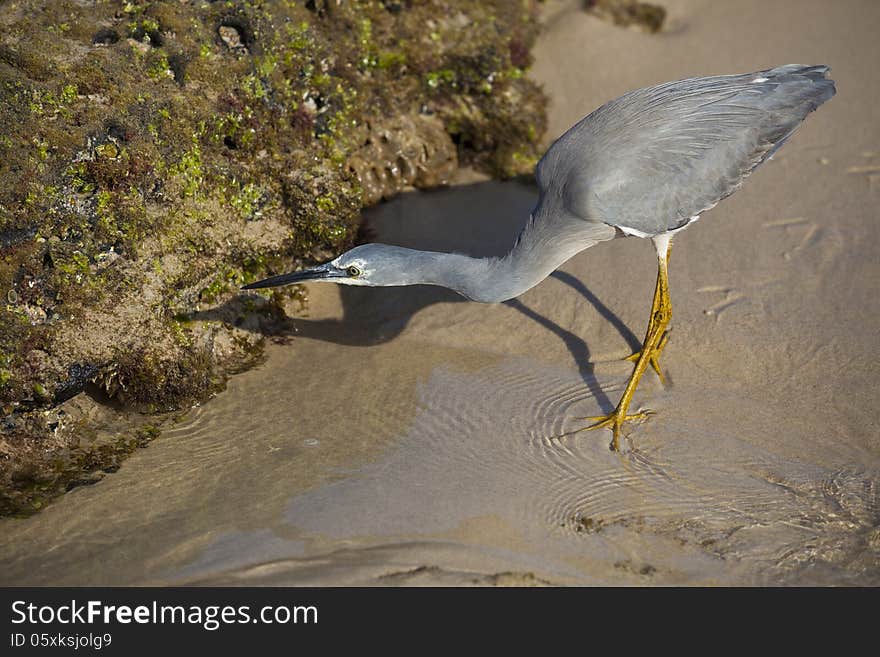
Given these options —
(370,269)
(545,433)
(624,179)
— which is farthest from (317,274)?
(624,179)

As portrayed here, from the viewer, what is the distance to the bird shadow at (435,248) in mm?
6164

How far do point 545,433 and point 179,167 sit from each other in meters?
3.17

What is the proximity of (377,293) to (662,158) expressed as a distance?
2410mm

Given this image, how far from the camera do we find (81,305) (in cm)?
Answer: 528

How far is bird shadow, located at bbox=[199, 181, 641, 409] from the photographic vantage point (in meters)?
6.16

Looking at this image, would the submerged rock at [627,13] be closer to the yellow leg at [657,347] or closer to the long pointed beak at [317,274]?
the yellow leg at [657,347]

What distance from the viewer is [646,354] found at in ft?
18.1

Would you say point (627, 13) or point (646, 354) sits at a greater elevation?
point (627, 13)

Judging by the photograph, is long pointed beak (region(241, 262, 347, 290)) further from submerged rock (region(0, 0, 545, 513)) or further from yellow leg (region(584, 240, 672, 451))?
yellow leg (region(584, 240, 672, 451))

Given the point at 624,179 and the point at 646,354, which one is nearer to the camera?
the point at 624,179

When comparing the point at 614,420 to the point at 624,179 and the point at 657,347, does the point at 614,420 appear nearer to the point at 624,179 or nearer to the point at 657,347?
the point at 657,347

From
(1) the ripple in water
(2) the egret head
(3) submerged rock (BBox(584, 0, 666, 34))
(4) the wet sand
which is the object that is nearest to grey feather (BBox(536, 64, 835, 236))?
(2) the egret head

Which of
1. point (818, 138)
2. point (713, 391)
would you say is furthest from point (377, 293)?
point (818, 138)

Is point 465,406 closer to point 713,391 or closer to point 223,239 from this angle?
point 713,391
